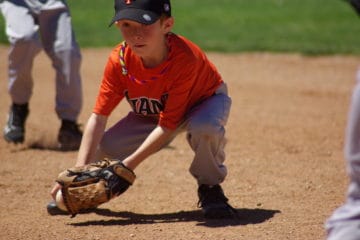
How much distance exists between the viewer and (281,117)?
7.26m

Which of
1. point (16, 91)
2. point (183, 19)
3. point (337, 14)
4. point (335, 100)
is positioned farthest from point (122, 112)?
point (337, 14)

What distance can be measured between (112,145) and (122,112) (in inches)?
114

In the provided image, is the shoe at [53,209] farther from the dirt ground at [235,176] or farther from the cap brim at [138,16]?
the cap brim at [138,16]

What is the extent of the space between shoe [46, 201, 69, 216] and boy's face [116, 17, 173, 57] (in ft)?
3.37

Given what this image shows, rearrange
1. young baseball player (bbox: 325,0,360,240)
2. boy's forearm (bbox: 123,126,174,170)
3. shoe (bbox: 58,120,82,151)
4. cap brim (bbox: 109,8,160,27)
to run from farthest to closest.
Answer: shoe (bbox: 58,120,82,151)
boy's forearm (bbox: 123,126,174,170)
cap brim (bbox: 109,8,160,27)
young baseball player (bbox: 325,0,360,240)

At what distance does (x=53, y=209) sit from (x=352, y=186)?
6.99 ft

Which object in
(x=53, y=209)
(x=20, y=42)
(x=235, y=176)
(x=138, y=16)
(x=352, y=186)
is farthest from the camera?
Result: (x=20, y=42)

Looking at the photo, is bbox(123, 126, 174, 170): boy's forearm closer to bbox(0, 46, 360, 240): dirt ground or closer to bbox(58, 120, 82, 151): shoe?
bbox(0, 46, 360, 240): dirt ground

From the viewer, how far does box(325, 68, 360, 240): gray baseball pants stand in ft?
8.95

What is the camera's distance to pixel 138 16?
13.1 feet

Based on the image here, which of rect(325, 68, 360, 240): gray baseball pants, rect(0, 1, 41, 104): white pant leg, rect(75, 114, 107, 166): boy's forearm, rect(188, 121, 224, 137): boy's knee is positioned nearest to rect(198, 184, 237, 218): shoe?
rect(188, 121, 224, 137): boy's knee

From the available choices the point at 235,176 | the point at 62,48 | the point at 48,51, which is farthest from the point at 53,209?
the point at 48,51

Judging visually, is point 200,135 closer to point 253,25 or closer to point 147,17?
point 147,17

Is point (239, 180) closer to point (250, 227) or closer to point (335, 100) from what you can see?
point (250, 227)
